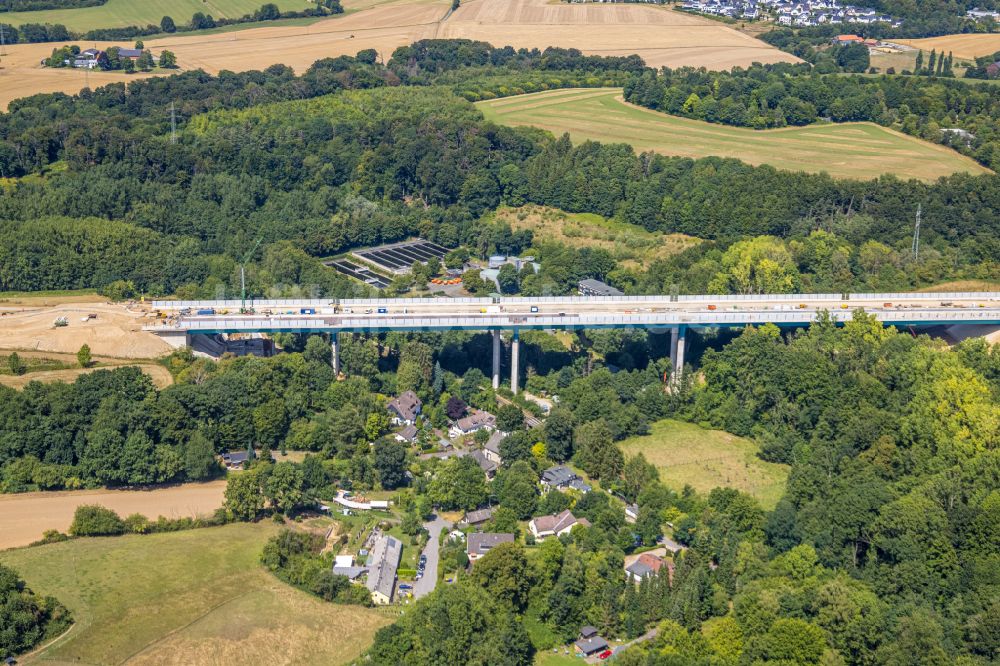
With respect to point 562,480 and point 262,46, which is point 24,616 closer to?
point 562,480

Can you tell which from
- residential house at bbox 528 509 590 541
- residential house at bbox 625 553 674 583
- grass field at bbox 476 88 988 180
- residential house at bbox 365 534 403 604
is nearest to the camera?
residential house at bbox 365 534 403 604

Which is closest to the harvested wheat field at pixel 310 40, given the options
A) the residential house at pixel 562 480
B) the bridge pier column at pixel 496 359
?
the bridge pier column at pixel 496 359

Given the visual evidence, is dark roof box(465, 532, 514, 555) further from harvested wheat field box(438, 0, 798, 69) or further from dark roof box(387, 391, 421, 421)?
harvested wheat field box(438, 0, 798, 69)

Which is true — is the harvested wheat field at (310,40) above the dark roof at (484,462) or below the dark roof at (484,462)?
above

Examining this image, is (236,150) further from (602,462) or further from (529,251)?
(602,462)

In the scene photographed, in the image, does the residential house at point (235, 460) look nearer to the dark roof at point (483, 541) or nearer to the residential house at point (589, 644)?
the dark roof at point (483, 541)

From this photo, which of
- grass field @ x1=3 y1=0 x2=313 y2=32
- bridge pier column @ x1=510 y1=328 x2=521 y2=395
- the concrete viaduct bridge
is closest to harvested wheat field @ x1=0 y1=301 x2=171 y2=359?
the concrete viaduct bridge
